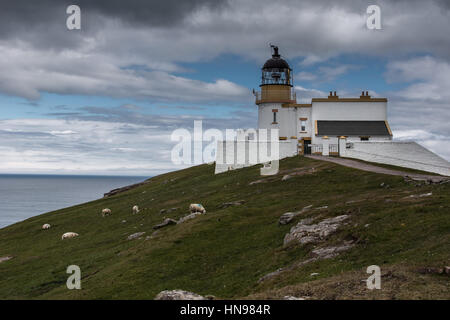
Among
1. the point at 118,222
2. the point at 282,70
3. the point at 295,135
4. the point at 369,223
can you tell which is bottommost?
Answer: the point at 118,222

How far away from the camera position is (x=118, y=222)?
53.2 meters

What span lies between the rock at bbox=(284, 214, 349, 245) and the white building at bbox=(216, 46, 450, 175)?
1431 inches

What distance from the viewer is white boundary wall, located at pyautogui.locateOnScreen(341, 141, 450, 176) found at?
194 ft

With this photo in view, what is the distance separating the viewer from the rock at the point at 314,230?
29.8 m

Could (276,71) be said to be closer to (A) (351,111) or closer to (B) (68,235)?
(A) (351,111)

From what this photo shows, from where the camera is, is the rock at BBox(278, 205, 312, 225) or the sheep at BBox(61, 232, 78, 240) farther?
the sheep at BBox(61, 232, 78, 240)

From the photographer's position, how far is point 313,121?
263 feet

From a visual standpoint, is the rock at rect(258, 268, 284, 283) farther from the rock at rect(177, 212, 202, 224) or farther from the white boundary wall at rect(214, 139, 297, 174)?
the white boundary wall at rect(214, 139, 297, 174)

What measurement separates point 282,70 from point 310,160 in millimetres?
26081

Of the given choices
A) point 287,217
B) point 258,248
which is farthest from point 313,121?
point 258,248

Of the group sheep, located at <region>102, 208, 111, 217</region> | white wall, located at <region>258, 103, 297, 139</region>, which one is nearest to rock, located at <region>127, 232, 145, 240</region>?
sheep, located at <region>102, 208, 111, 217</region>

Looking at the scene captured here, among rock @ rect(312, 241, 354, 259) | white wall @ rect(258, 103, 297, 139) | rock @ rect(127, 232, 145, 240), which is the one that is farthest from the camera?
white wall @ rect(258, 103, 297, 139)
